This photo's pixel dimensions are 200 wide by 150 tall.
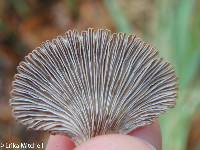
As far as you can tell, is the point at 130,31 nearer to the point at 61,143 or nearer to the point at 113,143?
the point at 61,143

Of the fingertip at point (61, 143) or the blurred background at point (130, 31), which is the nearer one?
the fingertip at point (61, 143)

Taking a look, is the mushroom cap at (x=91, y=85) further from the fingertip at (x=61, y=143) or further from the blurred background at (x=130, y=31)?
the blurred background at (x=130, y=31)

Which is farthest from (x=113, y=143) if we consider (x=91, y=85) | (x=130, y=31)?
(x=130, y=31)

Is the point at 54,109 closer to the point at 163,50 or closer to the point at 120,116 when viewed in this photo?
the point at 120,116

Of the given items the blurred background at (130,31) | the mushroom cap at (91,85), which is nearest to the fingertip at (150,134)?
the mushroom cap at (91,85)

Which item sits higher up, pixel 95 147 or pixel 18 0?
pixel 18 0

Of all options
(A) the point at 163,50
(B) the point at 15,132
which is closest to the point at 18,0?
(B) the point at 15,132
